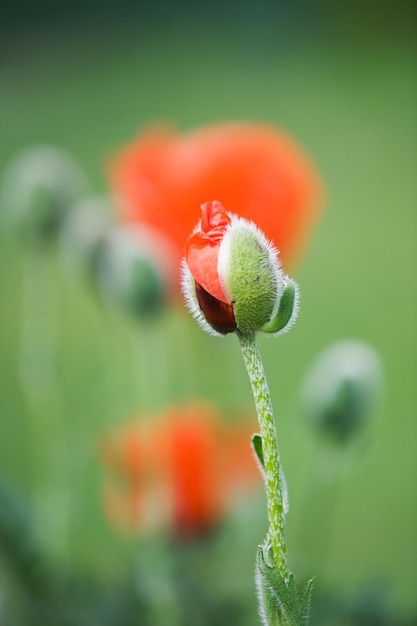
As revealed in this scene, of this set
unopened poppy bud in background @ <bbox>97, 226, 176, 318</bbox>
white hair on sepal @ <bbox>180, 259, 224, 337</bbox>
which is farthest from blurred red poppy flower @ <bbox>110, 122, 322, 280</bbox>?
white hair on sepal @ <bbox>180, 259, 224, 337</bbox>

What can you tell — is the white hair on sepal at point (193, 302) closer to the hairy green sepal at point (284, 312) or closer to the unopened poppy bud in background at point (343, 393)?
the hairy green sepal at point (284, 312)

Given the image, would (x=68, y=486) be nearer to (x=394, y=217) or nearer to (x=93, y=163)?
(x=394, y=217)

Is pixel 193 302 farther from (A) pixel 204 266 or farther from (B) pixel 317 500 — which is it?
(B) pixel 317 500

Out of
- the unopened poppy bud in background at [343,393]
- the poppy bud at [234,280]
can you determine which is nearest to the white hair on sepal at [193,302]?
the poppy bud at [234,280]

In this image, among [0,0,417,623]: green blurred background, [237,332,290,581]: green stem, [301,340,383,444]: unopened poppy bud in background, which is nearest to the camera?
[237,332,290,581]: green stem

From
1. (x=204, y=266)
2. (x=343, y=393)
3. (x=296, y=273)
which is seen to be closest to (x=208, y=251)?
(x=204, y=266)

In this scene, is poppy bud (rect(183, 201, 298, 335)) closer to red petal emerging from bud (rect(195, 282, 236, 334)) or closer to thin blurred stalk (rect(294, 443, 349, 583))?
red petal emerging from bud (rect(195, 282, 236, 334))
